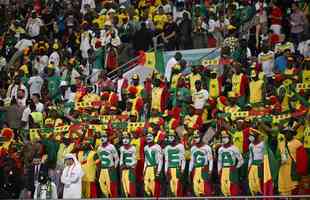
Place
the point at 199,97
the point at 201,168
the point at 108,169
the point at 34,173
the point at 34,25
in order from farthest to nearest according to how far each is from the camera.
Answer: the point at 34,25, the point at 199,97, the point at 34,173, the point at 108,169, the point at 201,168

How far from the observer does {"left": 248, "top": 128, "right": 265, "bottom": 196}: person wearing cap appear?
17.9 meters

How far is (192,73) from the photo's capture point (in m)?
22.0

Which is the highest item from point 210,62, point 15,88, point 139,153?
point 210,62

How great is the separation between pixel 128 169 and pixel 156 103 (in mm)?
2605

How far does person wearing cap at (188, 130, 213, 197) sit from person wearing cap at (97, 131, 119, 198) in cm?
167

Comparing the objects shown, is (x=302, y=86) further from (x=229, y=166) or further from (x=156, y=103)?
(x=156, y=103)

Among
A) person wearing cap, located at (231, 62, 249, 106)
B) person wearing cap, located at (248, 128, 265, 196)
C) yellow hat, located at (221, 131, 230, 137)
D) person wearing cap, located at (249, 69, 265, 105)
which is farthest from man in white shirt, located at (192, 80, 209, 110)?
person wearing cap, located at (248, 128, 265, 196)

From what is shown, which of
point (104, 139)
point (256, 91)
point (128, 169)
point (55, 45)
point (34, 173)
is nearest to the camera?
point (128, 169)

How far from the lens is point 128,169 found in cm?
1914

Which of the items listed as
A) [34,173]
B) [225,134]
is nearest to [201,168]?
[225,134]

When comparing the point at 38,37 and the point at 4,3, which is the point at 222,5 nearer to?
the point at 38,37

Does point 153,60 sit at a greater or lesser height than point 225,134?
greater

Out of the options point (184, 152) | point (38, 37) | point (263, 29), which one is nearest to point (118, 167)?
point (184, 152)

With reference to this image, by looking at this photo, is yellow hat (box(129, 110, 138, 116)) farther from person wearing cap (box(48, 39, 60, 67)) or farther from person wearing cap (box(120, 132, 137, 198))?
person wearing cap (box(48, 39, 60, 67))
